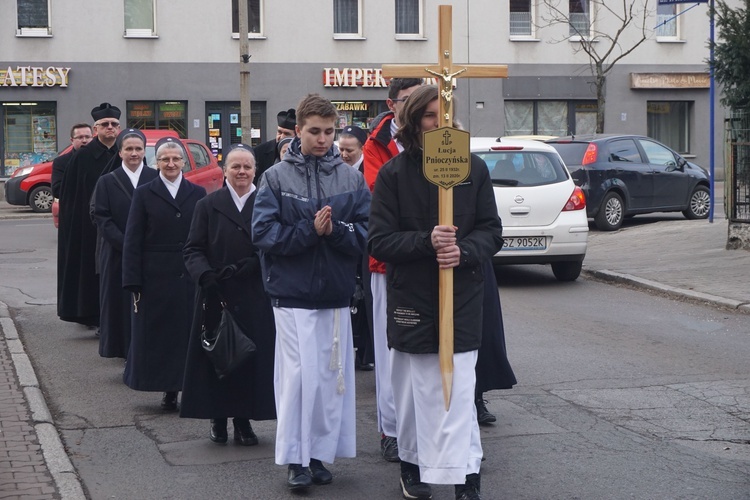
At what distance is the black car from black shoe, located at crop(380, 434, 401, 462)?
542 inches

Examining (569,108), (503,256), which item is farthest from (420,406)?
(569,108)

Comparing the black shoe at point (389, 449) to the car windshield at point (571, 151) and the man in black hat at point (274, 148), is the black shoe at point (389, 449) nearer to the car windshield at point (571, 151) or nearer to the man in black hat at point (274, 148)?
the man in black hat at point (274, 148)

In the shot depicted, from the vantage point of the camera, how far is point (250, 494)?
5715 mm

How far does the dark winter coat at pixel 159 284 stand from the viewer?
7.50 m

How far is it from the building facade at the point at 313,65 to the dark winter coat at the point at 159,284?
26.5m

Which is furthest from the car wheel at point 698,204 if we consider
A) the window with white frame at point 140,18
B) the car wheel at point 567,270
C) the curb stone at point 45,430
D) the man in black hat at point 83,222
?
the window with white frame at point 140,18

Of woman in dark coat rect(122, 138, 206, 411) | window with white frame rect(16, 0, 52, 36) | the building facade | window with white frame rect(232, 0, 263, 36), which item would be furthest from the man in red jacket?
window with white frame rect(232, 0, 263, 36)

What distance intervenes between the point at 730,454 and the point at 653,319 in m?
5.03

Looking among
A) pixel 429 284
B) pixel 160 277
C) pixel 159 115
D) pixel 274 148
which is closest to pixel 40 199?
pixel 159 115

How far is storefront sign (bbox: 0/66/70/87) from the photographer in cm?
3300

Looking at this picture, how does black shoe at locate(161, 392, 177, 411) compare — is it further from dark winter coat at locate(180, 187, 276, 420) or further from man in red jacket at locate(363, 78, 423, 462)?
man in red jacket at locate(363, 78, 423, 462)

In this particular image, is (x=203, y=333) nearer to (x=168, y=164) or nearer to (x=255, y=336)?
(x=255, y=336)

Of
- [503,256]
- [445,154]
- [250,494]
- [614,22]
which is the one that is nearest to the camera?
[445,154]

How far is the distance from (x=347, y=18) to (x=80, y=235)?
88.3ft
